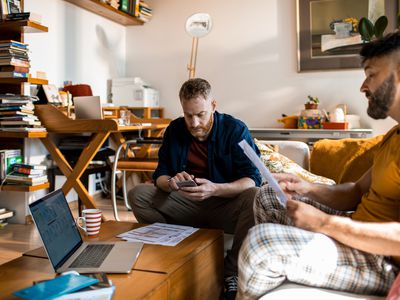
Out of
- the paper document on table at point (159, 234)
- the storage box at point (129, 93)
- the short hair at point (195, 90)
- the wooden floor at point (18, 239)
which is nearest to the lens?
the paper document on table at point (159, 234)

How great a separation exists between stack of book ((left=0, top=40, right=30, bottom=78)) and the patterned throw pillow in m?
1.87

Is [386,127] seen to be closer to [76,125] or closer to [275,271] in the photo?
[76,125]

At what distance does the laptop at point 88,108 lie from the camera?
3.43m

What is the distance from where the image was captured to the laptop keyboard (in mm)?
1363

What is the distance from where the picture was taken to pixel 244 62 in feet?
16.3

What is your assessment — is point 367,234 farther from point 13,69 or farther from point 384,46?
point 13,69

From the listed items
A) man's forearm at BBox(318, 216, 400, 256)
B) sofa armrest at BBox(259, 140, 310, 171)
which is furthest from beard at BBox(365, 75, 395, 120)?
sofa armrest at BBox(259, 140, 310, 171)

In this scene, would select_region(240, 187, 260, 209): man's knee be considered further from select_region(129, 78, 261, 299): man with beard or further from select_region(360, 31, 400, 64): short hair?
select_region(360, 31, 400, 64): short hair

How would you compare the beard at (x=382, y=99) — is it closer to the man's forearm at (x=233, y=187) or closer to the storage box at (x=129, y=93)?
the man's forearm at (x=233, y=187)

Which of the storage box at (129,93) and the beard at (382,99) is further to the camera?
the storage box at (129,93)

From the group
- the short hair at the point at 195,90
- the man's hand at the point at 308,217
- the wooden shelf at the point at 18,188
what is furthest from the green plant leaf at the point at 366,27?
the wooden shelf at the point at 18,188

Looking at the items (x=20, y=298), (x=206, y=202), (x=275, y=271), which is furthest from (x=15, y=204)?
(x=275, y=271)

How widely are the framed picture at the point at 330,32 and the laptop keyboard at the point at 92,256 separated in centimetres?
375

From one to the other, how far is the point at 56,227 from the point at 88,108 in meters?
2.23
